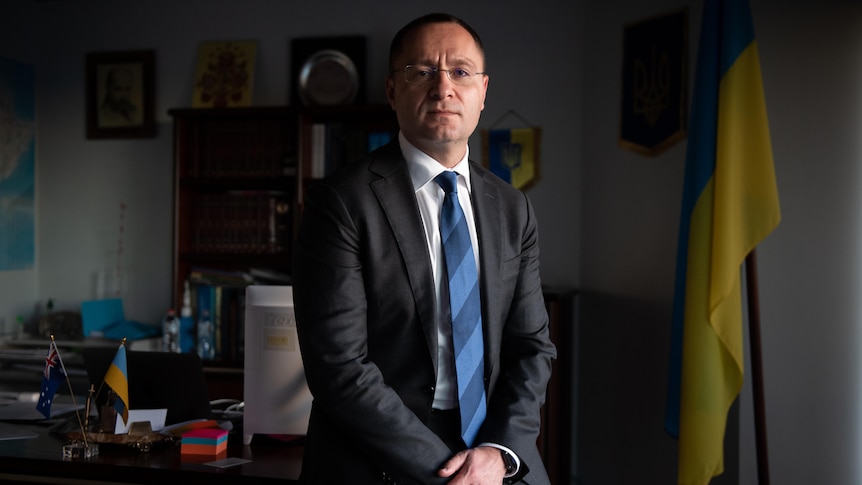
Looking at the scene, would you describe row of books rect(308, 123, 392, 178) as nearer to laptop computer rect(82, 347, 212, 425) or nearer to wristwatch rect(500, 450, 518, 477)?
laptop computer rect(82, 347, 212, 425)

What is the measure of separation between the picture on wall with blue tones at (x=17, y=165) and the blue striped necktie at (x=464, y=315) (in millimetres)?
3713

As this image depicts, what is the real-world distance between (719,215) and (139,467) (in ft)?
6.29

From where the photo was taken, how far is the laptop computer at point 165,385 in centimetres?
207

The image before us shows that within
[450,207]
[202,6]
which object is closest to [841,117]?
[450,207]

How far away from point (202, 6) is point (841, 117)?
3355 millimetres

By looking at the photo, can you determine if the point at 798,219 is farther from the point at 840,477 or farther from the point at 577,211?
the point at 577,211

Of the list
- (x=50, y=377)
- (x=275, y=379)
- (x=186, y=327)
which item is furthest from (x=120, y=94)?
(x=275, y=379)

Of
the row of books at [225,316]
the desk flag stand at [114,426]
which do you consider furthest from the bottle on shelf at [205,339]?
the desk flag stand at [114,426]

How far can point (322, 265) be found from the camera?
146 centimetres

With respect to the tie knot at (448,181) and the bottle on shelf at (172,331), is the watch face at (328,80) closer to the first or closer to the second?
the bottle on shelf at (172,331)

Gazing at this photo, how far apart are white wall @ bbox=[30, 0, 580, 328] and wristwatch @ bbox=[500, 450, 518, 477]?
248cm

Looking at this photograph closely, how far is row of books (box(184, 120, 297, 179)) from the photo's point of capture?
407 cm

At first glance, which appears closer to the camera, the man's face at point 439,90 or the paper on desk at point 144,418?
the man's face at point 439,90

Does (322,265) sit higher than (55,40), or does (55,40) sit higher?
(55,40)
